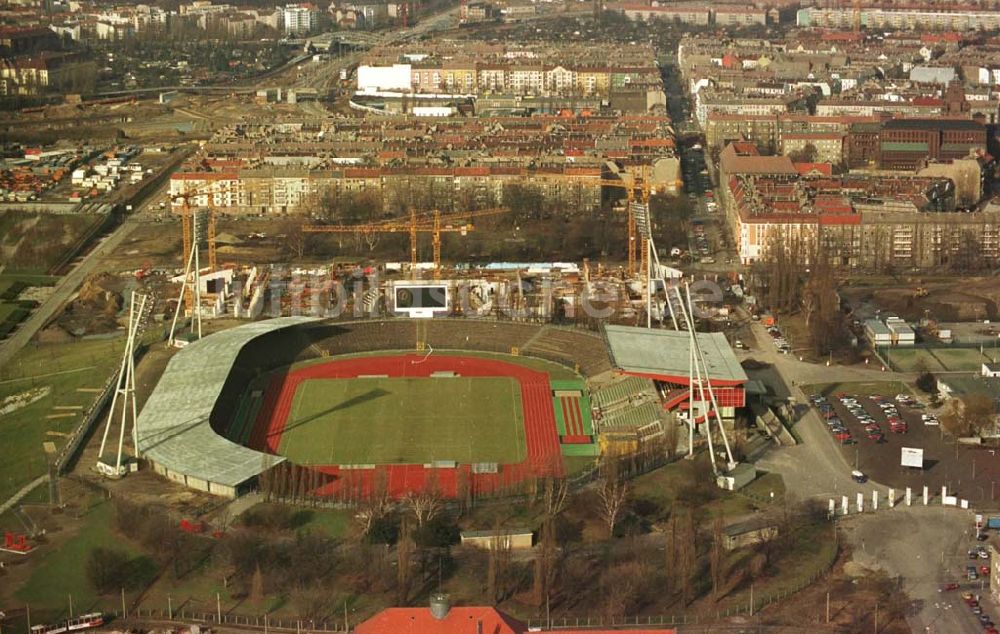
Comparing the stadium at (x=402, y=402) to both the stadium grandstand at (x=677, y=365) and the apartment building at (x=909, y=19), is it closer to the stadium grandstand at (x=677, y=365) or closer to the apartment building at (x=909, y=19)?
the stadium grandstand at (x=677, y=365)

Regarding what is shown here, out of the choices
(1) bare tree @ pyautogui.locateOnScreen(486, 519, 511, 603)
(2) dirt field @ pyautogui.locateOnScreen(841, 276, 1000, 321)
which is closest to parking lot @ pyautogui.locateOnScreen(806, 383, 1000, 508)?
(2) dirt field @ pyautogui.locateOnScreen(841, 276, 1000, 321)

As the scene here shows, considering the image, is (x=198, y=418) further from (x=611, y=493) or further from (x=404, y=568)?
(x=611, y=493)

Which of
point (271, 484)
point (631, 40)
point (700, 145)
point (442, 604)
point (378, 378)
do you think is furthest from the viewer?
point (631, 40)

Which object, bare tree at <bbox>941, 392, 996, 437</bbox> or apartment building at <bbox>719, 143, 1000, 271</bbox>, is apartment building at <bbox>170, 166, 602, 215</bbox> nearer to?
apartment building at <bbox>719, 143, 1000, 271</bbox>

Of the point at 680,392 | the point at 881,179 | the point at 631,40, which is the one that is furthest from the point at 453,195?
the point at 631,40

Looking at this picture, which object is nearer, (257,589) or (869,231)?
(257,589)

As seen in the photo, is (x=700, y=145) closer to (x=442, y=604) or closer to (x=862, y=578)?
(x=862, y=578)

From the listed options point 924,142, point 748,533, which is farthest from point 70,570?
point 924,142
